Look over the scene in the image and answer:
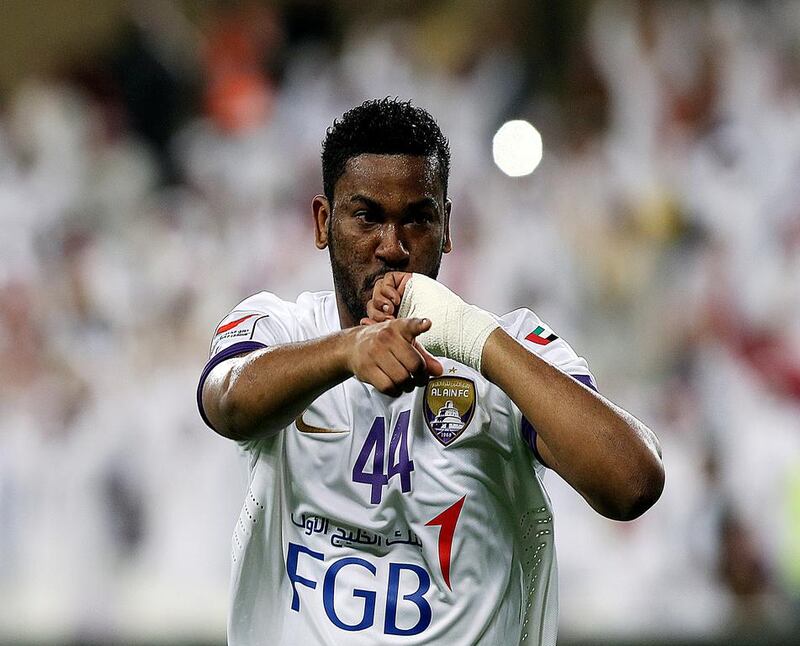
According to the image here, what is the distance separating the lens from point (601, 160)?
7809 mm

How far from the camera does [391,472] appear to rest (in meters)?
2.33

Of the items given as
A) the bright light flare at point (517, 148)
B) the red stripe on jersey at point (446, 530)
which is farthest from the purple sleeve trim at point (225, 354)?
the bright light flare at point (517, 148)

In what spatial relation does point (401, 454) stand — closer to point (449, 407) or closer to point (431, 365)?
point (449, 407)

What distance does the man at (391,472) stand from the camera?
7.45 feet

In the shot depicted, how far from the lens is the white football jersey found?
2.28 metres

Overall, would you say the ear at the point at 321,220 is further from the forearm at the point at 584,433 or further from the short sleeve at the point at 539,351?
the forearm at the point at 584,433

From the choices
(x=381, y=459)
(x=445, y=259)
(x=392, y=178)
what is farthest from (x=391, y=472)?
(x=445, y=259)

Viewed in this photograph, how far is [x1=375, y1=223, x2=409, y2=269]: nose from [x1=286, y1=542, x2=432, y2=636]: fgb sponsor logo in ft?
1.92

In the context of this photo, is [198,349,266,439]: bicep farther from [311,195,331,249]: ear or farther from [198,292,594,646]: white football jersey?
[311,195,331,249]: ear

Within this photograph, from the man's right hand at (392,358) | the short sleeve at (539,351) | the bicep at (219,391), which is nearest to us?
the man's right hand at (392,358)

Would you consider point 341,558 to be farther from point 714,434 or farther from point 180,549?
point 180,549

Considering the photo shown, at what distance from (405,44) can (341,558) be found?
262 inches

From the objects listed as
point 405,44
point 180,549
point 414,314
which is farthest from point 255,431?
point 405,44

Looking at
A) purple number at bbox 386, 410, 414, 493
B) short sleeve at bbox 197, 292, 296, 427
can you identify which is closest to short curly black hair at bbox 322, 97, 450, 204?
short sleeve at bbox 197, 292, 296, 427
